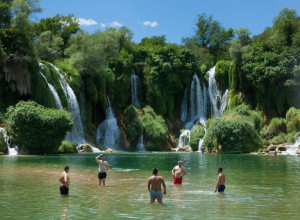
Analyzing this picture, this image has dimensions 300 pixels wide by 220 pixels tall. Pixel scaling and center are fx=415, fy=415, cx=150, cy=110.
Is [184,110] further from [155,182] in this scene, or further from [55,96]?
[155,182]

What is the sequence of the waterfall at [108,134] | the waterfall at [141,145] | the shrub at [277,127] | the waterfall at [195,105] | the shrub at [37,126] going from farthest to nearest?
the waterfall at [195,105] → the waterfall at [141,145] → the waterfall at [108,134] → the shrub at [277,127] → the shrub at [37,126]

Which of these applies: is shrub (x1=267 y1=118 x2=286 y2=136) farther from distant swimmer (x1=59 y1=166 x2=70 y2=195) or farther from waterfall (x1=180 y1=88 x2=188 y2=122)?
distant swimmer (x1=59 y1=166 x2=70 y2=195)

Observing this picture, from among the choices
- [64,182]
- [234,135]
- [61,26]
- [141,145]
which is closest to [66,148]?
[141,145]

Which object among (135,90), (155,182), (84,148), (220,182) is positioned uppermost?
(135,90)

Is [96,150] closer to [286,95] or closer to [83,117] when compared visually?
[83,117]

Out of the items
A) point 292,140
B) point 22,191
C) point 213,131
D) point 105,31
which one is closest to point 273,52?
point 292,140

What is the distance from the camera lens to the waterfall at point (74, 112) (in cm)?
5928

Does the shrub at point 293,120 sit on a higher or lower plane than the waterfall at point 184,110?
lower

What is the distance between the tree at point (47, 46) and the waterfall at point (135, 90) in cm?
1410

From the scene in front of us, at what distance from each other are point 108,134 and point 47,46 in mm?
19455

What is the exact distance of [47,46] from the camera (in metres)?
72.2

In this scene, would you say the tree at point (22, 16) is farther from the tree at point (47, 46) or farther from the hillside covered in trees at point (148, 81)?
the tree at point (47, 46)

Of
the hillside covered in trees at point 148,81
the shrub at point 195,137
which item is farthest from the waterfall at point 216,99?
the shrub at point 195,137

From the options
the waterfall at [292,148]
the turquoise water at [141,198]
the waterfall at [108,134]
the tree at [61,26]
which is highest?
the tree at [61,26]
